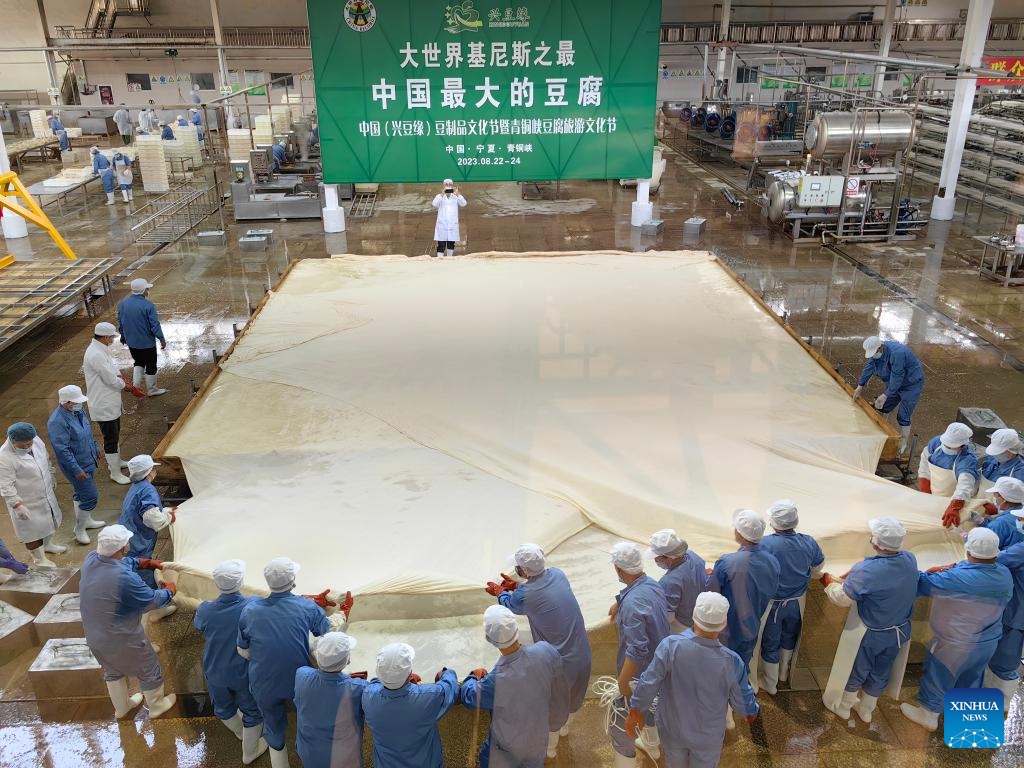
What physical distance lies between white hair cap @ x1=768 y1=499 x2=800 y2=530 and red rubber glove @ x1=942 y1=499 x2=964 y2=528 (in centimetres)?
165

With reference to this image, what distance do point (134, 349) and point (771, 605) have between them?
6.91m

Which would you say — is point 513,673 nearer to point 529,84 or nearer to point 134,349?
point 134,349

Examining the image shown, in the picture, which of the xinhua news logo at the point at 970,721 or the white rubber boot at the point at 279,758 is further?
the xinhua news logo at the point at 970,721

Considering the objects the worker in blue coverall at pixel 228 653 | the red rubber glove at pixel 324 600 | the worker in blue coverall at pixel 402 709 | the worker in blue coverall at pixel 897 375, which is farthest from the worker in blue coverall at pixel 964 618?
the worker in blue coverall at pixel 228 653

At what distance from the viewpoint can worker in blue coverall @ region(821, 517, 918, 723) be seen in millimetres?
4352

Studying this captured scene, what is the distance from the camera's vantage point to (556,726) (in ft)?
14.3

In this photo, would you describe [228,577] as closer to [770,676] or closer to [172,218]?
[770,676]

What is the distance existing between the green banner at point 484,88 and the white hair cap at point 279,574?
403 inches

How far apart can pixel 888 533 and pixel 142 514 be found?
4.40m

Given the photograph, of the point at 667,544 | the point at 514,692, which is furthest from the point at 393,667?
the point at 667,544

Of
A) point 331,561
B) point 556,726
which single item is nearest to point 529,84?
point 331,561

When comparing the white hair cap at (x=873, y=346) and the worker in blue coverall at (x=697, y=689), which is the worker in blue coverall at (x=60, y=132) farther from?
the worker in blue coverall at (x=697, y=689)

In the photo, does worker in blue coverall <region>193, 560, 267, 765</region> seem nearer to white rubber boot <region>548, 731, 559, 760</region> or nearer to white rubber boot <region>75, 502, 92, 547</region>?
white rubber boot <region>548, 731, 559, 760</region>

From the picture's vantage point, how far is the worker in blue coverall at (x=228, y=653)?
4223 mm
